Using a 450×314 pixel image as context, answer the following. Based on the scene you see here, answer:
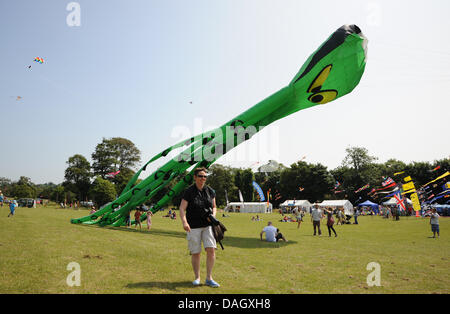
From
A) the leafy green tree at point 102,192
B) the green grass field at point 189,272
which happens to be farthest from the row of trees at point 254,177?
the green grass field at point 189,272

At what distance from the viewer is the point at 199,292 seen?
4363 millimetres

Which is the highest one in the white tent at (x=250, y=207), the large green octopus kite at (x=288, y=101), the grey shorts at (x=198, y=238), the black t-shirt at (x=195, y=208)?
the large green octopus kite at (x=288, y=101)

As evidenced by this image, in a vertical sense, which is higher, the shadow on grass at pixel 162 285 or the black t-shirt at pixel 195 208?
the black t-shirt at pixel 195 208

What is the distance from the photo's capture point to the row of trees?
64250 millimetres

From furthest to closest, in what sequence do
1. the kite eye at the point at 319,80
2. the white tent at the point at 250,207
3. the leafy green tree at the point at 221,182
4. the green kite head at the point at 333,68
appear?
1. the leafy green tree at the point at 221,182
2. the white tent at the point at 250,207
3. the kite eye at the point at 319,80
4. the green kite head at the point at 333,68

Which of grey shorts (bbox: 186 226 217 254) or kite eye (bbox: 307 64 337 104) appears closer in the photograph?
grey shorts (bbox: 186 226 217 254)

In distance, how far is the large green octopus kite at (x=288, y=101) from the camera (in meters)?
12.2

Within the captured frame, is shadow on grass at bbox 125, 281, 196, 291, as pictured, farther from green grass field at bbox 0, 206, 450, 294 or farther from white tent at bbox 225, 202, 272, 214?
white tent at bbox 225, 202, 272, 214

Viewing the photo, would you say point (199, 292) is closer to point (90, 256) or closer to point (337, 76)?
point (90, 256)

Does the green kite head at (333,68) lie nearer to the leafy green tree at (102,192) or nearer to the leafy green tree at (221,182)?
the leafy green tree at (102,192)

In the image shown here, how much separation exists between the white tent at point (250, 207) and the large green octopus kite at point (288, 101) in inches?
1750

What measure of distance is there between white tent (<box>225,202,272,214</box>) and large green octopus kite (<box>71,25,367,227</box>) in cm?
4446

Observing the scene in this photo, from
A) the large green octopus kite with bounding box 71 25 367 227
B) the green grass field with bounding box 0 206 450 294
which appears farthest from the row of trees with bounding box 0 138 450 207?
the green grass field with bounding box 0 206 450 294
